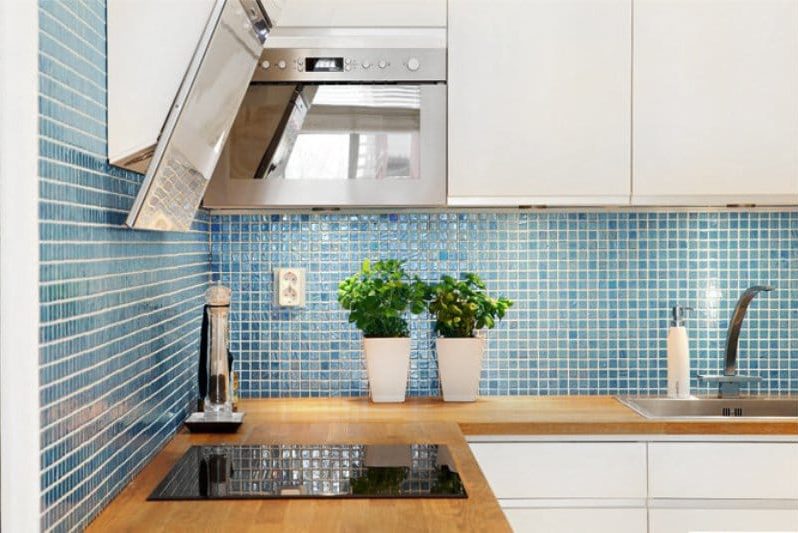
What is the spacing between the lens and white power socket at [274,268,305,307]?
300 centimetres

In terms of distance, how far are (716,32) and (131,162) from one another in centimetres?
168

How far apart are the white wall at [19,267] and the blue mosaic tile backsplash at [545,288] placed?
170cm

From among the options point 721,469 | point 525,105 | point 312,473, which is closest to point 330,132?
point 525,105

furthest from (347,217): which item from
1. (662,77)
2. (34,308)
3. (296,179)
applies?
(34,308)

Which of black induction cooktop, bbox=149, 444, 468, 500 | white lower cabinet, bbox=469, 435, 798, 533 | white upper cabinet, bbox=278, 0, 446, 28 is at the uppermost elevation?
white upper cabinet, bbox=278, 0, 446, 28

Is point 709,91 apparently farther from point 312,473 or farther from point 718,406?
point 312,473

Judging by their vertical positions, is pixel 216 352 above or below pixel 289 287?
below

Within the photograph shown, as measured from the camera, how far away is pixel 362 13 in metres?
2.65

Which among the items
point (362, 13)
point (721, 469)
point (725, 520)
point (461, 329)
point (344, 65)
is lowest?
point (725, 520)

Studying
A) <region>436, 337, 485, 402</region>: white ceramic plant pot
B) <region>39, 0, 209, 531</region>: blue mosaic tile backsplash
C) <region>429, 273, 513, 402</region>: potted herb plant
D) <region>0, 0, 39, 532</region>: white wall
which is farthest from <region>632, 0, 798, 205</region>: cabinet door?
<region>0, 0, 39, 532</region>: white wall

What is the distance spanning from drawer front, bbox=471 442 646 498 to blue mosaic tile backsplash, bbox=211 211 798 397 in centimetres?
50

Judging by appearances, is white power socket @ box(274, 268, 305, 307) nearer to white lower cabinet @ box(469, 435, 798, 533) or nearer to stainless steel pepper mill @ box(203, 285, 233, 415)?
stainless steel pepper mill @ box(203, 285, 233, 415)

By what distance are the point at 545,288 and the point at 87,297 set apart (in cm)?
175

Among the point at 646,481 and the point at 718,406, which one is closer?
the point at 646,481
